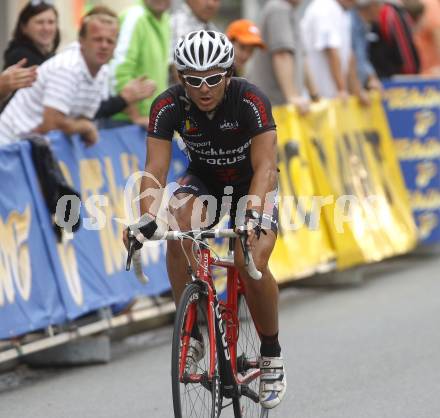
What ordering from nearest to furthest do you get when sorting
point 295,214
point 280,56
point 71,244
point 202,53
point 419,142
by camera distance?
1. point 202,53
2. point 71,244
3. point 295,214
4. point 280,56
5. point 419,142

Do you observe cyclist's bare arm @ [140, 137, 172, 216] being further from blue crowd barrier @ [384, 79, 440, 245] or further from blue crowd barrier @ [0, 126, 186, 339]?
blue crowd barrier @ [384, 79, 440, 245]

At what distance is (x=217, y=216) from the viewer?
6.61 m

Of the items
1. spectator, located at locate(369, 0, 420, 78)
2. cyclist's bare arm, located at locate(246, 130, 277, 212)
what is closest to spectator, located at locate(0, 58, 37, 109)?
cyclist's bare arm, located at locate(246, 130, 277, 212)

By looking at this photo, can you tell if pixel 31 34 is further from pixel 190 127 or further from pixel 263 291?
pixel 263 291

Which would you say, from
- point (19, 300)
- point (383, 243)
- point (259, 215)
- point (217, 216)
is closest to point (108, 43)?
point (19, 300)

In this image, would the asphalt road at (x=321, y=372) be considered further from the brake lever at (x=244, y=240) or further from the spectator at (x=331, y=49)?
Answer: the spectator at (x=331, y=49)

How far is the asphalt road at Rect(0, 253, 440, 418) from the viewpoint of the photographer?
718 centimetres

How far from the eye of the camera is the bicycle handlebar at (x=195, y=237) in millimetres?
5785

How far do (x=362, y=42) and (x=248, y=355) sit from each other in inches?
283

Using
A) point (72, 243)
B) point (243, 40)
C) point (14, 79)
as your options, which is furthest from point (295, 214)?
point (14, 79)

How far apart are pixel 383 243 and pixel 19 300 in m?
5.35

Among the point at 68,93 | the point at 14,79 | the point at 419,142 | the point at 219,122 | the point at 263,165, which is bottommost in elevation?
the point at 419,142

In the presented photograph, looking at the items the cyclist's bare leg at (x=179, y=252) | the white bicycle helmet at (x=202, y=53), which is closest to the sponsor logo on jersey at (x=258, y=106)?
the white bicycle helmet at (x=202, y=53)

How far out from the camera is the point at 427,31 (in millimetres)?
15617
